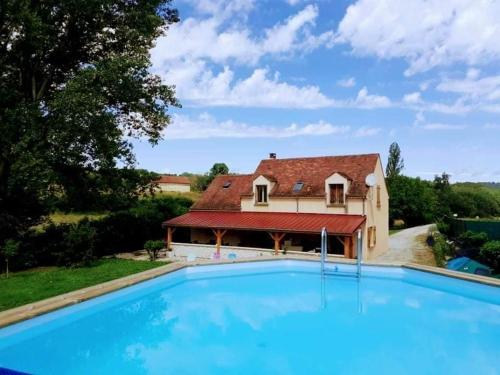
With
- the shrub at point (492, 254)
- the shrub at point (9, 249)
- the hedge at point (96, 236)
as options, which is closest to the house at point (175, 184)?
the hedge at point (96, 236)

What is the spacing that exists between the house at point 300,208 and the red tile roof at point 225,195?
3.5 inches

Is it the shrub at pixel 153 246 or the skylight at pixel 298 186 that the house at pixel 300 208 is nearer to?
the skylight at pixel 298 186

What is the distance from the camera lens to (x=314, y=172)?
1141 inches

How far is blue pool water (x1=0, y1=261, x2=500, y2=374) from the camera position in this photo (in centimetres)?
1005

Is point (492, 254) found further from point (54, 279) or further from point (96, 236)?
point (96, 236)

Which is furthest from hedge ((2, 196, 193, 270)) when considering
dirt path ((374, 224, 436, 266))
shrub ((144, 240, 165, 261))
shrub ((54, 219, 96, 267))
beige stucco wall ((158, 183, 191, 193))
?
beige stucco wall ((158, 183, 191, 193))

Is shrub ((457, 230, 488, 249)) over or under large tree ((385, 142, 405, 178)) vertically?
under

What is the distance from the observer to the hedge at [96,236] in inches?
796

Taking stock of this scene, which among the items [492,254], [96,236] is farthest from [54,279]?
[492,254]

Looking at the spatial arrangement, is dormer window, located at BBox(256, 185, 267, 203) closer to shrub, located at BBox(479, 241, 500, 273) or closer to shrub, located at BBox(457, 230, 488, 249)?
shrub, located at BBox(479, 241, 500, 273)

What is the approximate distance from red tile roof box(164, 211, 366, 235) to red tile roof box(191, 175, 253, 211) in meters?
0.86

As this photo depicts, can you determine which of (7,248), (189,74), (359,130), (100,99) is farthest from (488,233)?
(7,248)

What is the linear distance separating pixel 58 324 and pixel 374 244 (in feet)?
68.2

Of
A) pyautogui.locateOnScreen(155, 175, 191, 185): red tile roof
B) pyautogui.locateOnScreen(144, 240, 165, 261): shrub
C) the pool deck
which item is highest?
pyautogui.locateOnScreen(155, 175, 191, 185): red tile roof
